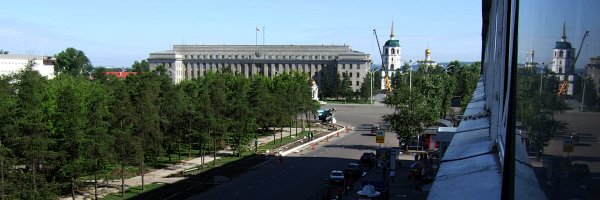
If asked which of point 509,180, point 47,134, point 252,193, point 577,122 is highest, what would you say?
point 577,122

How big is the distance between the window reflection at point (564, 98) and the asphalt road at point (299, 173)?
2173 cm

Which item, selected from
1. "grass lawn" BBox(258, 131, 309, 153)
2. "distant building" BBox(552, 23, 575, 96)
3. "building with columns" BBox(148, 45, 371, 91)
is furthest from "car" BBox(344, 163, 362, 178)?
"building with columns" BBox(148, 45, 371, 91)

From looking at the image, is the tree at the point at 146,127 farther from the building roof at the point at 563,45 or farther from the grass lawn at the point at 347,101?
the grass lawn at the point at 347,101

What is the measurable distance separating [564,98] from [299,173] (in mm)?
28502

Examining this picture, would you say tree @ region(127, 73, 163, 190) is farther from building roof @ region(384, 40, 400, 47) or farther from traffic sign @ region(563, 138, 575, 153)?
building roof @ region(384, 40, 400, 47)

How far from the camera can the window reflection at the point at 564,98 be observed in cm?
128

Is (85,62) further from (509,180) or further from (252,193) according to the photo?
(509,180)

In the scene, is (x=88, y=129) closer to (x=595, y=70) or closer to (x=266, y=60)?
(x=595, y=70)

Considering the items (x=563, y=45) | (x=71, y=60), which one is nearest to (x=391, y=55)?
(x=71, y=60)

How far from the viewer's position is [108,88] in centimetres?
4097

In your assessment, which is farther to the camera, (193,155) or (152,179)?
(193,155)

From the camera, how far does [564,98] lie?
63.6 inches

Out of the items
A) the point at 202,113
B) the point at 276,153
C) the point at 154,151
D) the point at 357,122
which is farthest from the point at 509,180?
the point at 357,122

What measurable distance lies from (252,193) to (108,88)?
20.6 meters
